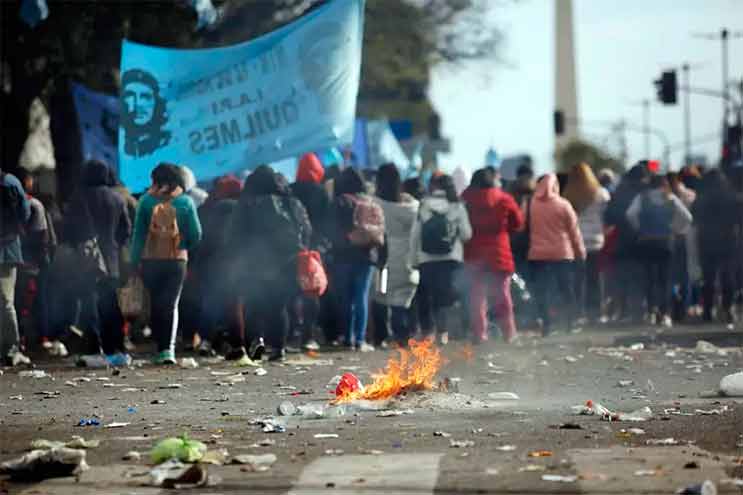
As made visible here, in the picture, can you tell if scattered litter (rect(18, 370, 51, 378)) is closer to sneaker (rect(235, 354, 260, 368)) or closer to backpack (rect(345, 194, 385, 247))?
sneaker (rect(235, 354, 260, 368))

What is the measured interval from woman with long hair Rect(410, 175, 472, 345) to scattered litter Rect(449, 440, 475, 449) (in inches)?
390

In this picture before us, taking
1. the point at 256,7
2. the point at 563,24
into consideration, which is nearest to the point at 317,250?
the point at 256,7

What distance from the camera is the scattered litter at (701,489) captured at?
25.7 ft

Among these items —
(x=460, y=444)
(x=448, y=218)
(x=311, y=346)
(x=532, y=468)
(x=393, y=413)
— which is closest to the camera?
(x=532, y=468)

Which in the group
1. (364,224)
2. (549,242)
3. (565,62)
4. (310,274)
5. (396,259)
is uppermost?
(565,62)

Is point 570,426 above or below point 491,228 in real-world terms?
below

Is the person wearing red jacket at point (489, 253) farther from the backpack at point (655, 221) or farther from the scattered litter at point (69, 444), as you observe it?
the scattered litter at point (69, 444)

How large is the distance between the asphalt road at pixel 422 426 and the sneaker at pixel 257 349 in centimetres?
26

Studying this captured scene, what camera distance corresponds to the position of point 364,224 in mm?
19531

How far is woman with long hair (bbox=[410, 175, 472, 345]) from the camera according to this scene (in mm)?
19875

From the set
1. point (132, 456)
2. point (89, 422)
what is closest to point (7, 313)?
point (89, 422)

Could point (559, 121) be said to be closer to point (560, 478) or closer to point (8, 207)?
point (8, 207)

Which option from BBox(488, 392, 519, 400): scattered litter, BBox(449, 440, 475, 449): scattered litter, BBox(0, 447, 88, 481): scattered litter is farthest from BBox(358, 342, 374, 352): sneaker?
BBox(0, 447, 88, 481): scattered litter

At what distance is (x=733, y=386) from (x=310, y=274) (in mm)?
6215
